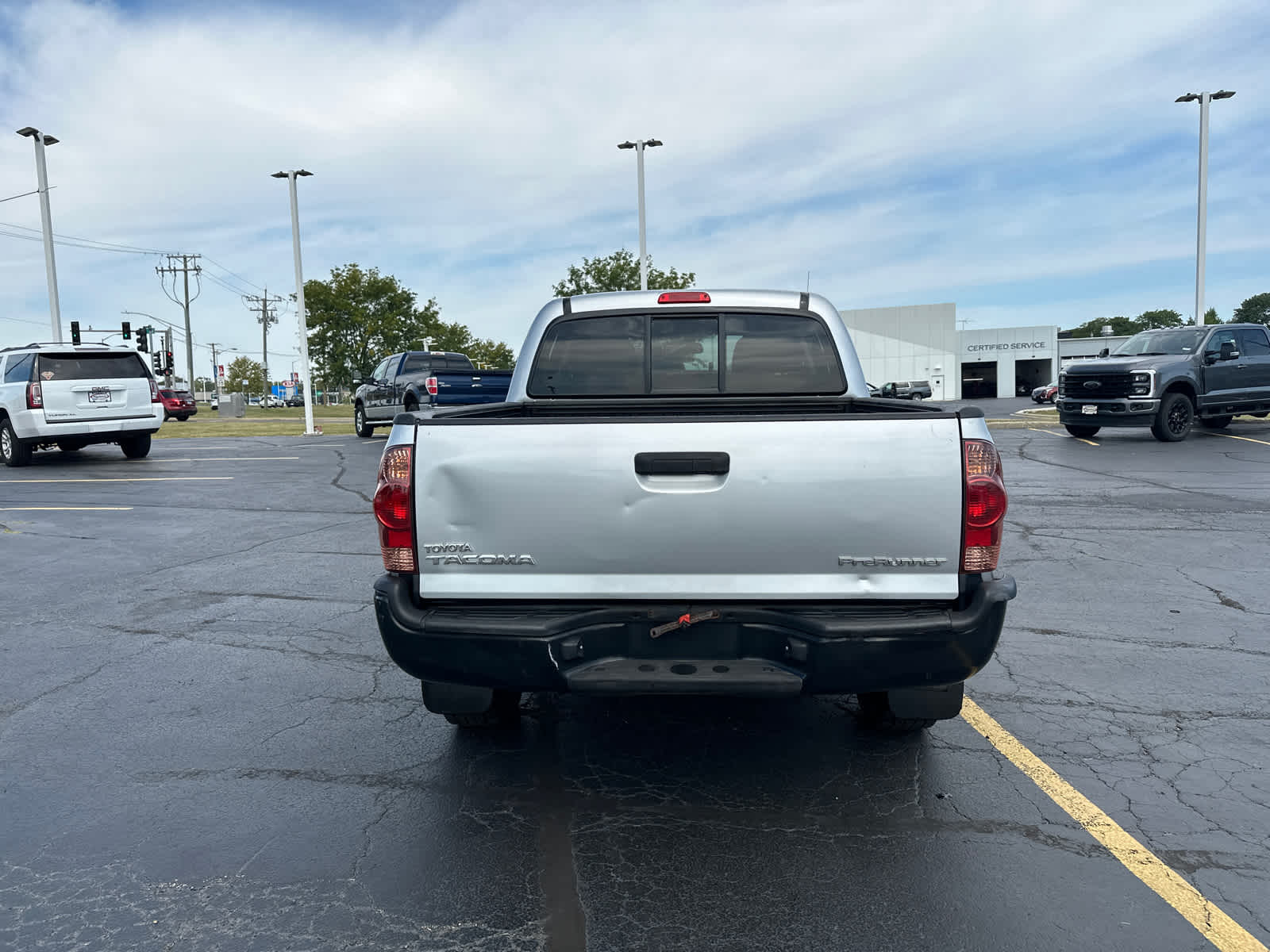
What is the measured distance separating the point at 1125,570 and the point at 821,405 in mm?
4370

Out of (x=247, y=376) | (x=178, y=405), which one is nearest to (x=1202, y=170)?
(x=178, y=405)

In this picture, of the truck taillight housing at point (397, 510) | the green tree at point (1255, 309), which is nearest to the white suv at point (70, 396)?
the truck taillight housing at point (397, 510)

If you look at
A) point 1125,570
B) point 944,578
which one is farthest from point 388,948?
point 1125,570

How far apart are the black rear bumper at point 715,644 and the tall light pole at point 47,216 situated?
31977 mm

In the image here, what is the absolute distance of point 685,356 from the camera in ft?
16.7

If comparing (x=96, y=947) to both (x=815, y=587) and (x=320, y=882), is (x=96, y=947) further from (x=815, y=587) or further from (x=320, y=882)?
(x=815, y=587)

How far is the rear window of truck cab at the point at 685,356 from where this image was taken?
502cm

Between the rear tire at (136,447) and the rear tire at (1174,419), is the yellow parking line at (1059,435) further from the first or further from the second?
the rear tire at (136,447)

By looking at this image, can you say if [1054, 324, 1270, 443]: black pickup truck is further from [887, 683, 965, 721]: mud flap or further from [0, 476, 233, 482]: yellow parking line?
[887, 683, 965, 721]: mud flap

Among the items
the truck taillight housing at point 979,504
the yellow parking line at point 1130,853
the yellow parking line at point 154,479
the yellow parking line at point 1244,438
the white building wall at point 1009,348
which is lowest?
the yellow parking line at point 1130,853

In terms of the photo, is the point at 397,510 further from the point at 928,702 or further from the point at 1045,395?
the point at 1045,395

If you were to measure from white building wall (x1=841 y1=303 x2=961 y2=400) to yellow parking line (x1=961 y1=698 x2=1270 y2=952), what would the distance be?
64.6 meters

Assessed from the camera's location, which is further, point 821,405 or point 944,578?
point 821,405

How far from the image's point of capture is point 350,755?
4199 mm
